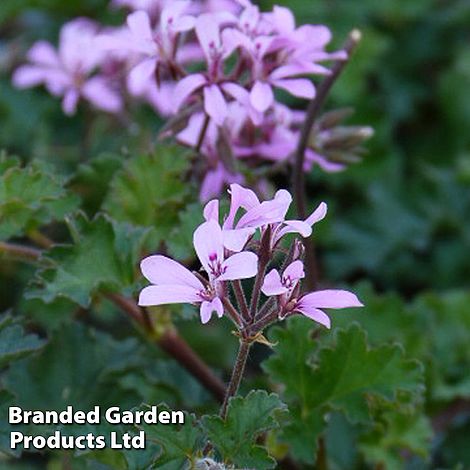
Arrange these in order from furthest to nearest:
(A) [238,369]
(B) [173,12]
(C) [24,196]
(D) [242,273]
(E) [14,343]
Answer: (B) [173,12] < (C) [24,196] < (E) [14,343] < (A) [238,369] < (D) [242,273]

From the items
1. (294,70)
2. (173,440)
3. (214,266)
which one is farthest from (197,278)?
(294,70)

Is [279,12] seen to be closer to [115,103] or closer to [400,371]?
[400,371]

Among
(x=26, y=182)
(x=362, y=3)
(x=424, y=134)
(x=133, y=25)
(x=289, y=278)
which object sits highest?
(x=362, y=3)

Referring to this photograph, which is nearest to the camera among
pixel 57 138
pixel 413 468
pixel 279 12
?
pixel 279 12

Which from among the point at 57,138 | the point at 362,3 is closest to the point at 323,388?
the point at 57,138

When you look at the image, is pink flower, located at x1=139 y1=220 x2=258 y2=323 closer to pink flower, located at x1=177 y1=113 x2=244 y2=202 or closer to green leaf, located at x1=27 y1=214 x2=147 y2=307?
green leaf, located at x1=27 y1=214 x2=147 y2=307

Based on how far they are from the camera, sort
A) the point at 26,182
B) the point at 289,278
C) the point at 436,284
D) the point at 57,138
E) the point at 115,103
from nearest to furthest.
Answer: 1. the point at 289,278
2. the point at 26,182
3. the point at 115,103
4. the point at 436,284
5. the point at 57,138

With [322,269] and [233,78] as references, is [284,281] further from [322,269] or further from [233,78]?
[322,269]
